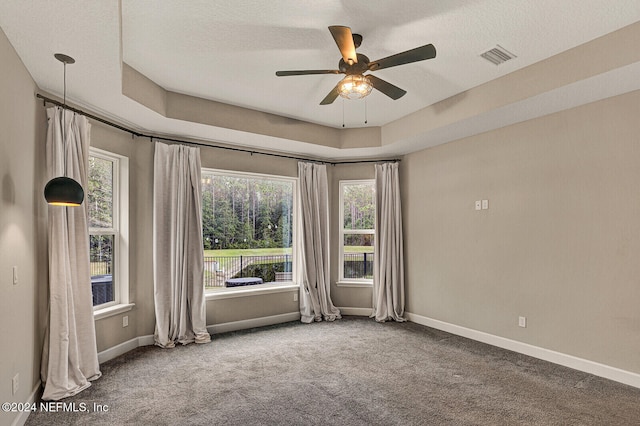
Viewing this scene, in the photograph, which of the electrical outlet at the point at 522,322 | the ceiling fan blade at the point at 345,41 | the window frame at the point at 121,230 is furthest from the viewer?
the window frame at the point at 121,230

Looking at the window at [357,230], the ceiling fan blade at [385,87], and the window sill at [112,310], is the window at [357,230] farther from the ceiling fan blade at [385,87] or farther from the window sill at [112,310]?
the window sill at [112,310]

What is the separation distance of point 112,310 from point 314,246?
9.07 ft

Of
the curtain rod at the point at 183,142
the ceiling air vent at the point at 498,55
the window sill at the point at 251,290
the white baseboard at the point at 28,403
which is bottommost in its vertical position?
the white baseboard at the point at 28,403

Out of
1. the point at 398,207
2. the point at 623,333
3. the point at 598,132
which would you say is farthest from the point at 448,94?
the point at 623,333

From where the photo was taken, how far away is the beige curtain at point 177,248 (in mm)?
4250

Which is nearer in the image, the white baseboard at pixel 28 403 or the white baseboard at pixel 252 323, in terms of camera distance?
the white baseboard at pixel 28 403

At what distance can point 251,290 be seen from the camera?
5.09m

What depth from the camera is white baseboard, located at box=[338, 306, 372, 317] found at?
18.6ft

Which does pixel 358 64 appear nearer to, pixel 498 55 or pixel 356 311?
pixel 498 55

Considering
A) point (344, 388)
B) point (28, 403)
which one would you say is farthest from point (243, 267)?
point (28, 403)

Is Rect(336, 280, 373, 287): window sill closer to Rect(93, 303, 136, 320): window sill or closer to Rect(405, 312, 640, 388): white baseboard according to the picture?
Rect(405, 312, 640, 388): white baseboard

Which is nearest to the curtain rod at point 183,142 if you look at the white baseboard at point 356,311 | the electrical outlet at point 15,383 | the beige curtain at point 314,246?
the beige curtain at point 314,246

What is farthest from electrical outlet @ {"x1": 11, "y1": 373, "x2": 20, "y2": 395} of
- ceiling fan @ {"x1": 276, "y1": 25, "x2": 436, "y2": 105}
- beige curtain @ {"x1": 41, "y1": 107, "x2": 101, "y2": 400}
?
ceiling fan @ {"x1": 276, "y1": 25, "x2": 436, "y2": 105}

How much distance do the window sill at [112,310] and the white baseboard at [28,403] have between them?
2.55 feet
